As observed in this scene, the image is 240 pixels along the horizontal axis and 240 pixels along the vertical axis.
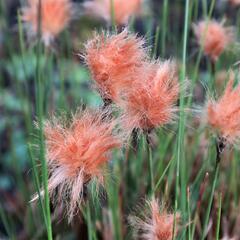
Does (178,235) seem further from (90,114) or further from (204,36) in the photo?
(204,36)

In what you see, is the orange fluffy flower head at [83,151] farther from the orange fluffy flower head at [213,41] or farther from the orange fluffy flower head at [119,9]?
the orange fluffy flower head at [213,41]

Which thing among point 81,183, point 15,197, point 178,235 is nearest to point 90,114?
point 81,183

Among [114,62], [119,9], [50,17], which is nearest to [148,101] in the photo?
[114,62]

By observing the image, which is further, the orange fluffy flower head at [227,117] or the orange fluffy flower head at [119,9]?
the orange fluffy flower head at [119,9]

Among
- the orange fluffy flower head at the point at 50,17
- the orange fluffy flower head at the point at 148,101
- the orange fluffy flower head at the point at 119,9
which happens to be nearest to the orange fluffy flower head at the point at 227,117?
the orange fluffy flower head at the point at 148,101

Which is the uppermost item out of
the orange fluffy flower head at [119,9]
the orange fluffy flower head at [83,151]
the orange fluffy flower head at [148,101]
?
the orange fluffy flower head at [119,9]

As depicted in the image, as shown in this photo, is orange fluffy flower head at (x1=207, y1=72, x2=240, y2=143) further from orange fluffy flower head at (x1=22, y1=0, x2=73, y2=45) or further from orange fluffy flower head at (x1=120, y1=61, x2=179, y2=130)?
orange fluffy flower head at (x1=22, y1=0, x2=73, y2=45)

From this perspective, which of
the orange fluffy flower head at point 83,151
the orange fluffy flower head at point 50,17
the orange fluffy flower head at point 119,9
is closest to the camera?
the orange fluffy flower head at point 83,151
